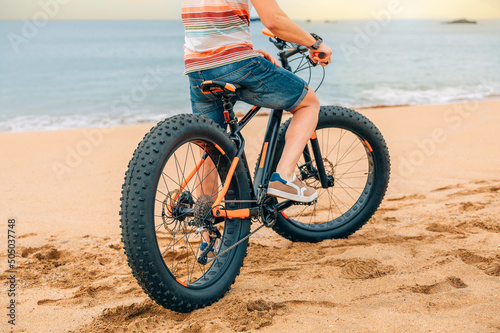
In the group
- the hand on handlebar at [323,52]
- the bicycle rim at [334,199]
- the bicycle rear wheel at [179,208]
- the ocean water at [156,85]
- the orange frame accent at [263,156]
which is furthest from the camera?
the ocean water at [156,85]

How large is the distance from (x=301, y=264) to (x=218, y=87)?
1.34 meters

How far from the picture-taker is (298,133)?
118 inches

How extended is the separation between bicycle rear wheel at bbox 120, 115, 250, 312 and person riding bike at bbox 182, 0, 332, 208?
0.96 ft

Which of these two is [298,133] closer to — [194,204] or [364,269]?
[194,204]

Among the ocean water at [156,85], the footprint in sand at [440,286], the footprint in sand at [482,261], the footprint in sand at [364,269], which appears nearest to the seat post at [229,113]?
the footprint in sand at [364,269]

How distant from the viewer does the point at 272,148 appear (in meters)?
3.17

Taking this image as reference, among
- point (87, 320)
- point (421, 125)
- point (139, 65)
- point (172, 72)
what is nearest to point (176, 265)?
point (87, 320)

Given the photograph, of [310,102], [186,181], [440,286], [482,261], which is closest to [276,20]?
[310,102]

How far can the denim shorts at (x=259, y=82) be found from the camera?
2.74 m

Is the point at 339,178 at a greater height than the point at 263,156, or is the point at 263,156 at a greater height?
the point at 263,156

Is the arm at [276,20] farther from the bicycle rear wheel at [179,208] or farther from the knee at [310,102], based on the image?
the bicycle rear wheel at [179,208]

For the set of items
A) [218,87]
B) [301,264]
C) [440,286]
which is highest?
[218,87]

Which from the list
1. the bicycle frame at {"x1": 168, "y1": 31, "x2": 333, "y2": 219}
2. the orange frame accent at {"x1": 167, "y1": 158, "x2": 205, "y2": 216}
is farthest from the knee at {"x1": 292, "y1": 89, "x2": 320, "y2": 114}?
the orange frame accent at {"x1": 167, "y1": 158, "x2": 205, "y2": 216}

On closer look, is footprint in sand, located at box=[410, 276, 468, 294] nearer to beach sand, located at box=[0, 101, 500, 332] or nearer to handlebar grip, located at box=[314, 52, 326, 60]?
beach sand, located at box=[0, 101, 500, 332]
